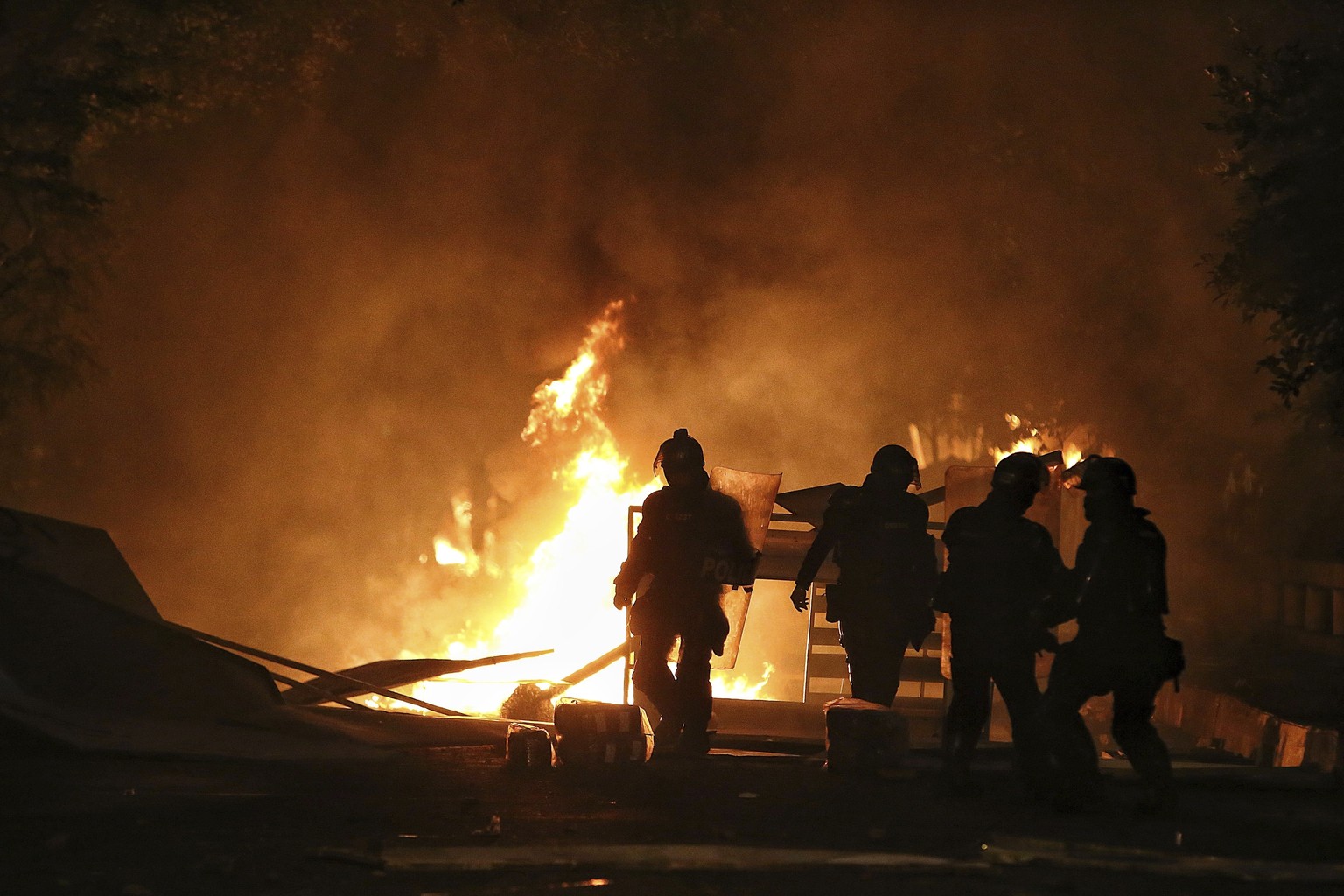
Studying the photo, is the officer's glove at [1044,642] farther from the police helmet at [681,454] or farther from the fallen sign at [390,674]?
the fallen sign at [390,674]

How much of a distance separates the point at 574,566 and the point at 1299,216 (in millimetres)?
9549

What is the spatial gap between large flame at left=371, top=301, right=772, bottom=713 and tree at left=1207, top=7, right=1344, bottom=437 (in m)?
5.87

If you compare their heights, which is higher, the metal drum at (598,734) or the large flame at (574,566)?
the large flame at (574,566)

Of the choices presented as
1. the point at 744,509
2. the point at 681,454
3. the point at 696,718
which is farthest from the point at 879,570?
the point at 744,509

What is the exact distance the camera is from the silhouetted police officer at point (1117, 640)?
7.02m

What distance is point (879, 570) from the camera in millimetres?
8938

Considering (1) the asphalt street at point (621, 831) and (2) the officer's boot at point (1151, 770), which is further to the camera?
(2) the officer's boot at point (1151, 770)

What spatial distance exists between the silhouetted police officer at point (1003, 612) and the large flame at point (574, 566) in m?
4.87

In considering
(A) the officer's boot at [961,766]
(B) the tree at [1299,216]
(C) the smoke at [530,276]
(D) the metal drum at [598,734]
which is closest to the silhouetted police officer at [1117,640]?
(A) the officer's boot at [961,766]

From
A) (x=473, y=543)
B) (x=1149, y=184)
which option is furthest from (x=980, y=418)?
(x=473, y=543)

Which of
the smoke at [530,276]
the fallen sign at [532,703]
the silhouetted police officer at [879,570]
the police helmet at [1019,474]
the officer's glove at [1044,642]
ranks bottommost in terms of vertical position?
the fallen sign at [532,703]

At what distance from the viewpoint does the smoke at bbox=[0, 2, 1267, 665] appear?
20.7m

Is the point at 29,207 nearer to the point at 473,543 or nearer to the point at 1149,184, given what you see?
the point at 473,543

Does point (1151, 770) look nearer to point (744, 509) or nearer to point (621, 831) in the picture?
point (621, 831)
